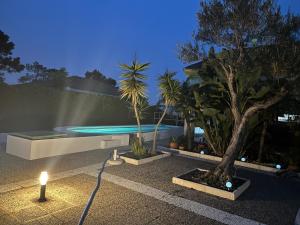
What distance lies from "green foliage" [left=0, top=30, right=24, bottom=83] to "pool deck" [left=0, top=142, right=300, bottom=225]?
1940cm

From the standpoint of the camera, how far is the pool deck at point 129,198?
14.8 ft

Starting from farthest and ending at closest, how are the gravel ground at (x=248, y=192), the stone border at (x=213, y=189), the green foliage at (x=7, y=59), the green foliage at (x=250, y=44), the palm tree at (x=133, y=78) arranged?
the green foliage at (x=7, y=59) < the palm tree at (x=133, y=78) < the green foliage at (x=250, y=44) < the stone border at (x=213, y=189) < the gravel ground at (x=248, y=192)

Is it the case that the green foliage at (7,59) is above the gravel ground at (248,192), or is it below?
above

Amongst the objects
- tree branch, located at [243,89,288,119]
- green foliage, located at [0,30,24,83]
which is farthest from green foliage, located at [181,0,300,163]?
green foliage, located at [0,30,24,83]

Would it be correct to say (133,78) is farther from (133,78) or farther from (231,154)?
(231,154)

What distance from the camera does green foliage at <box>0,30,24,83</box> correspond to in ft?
76.6

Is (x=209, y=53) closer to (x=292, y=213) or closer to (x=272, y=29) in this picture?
(x=272, y=29)

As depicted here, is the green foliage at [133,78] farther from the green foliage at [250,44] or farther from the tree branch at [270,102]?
the tree branch at [270,102]

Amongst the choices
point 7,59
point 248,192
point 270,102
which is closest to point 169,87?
point 270,102

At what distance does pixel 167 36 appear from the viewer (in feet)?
315

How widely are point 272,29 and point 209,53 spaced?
66.6 inches

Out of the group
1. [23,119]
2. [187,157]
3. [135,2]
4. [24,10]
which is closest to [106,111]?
[23,119]

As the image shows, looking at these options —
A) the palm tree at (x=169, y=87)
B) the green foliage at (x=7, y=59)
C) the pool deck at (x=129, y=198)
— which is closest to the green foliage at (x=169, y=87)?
the palm tree at (x=169, y=87)

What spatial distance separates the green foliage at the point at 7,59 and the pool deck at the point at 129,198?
63.7ft
